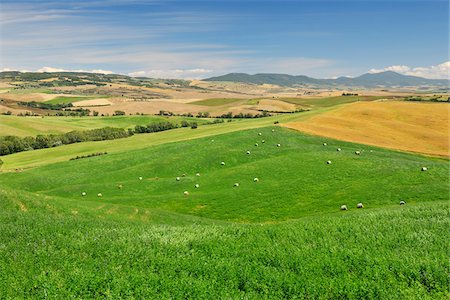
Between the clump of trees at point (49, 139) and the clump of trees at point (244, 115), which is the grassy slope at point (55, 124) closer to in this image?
the clump of trees at point (244, 115)

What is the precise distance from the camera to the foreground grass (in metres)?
14.1

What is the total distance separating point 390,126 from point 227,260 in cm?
8080

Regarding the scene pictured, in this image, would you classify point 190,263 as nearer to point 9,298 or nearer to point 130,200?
point 9,298

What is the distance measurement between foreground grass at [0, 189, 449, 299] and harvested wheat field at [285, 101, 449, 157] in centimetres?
5393

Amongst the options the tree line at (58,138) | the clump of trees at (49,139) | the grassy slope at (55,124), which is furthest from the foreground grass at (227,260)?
the grassy slope at (55,124)

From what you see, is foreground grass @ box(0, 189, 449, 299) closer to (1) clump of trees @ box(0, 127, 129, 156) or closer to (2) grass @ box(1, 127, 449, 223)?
(2) grass @ box(1, 127, 449, 223)

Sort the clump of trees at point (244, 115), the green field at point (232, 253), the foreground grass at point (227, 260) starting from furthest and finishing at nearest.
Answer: the clump of trees at point (244, 115) < the green field at point (232, 253) < the foreground grass at point (227, 260)

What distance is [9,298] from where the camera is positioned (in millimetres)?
13000

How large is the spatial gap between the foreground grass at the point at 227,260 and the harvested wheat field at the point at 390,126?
53930mm

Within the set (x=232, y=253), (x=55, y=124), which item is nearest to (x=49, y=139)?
(x=55, y=124)

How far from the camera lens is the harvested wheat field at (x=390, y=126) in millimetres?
71438

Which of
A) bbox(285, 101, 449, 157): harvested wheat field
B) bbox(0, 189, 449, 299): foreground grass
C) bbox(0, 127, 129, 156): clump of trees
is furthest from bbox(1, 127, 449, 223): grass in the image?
bbox(0, 127, 129, 156): clump of trees

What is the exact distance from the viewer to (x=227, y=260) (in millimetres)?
16781

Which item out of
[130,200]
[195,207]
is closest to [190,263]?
[195,207]
